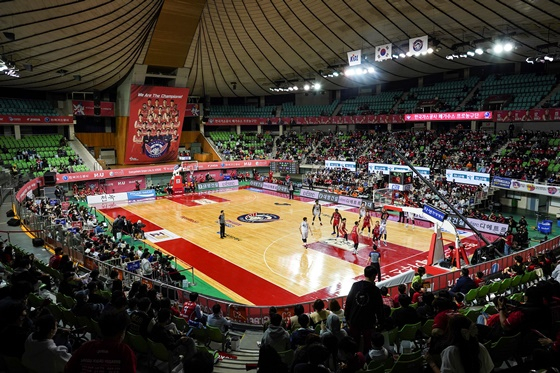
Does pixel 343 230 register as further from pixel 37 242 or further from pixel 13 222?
pixel 13 222

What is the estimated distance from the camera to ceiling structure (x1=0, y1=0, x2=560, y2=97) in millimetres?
23297

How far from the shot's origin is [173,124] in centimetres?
4281

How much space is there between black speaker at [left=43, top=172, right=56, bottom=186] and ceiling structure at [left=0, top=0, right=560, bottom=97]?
8077 mm

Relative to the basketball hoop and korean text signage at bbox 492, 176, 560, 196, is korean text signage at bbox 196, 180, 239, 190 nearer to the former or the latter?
the basketball hoop

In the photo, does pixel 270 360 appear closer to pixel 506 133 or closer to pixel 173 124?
pixel 506 133

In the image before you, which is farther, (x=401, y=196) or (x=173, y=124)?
(x=173, y=124)

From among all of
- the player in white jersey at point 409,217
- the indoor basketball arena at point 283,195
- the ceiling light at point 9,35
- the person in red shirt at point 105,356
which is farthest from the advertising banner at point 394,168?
the person in red shirt at point 105,356

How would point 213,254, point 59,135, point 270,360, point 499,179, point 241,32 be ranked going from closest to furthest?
point 270,360
point 213,254
point 499,179
point 241,32
point 59,135

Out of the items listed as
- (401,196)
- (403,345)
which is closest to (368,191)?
(401,196)

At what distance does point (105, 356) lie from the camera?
305 cm

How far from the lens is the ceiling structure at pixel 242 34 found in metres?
23.3

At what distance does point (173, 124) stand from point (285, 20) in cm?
1919

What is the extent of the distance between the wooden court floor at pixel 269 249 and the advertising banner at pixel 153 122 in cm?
1179

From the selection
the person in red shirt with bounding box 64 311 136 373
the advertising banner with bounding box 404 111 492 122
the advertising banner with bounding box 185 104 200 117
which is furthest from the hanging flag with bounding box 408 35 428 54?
the advertising banner with bounding box 185 104 200 117
